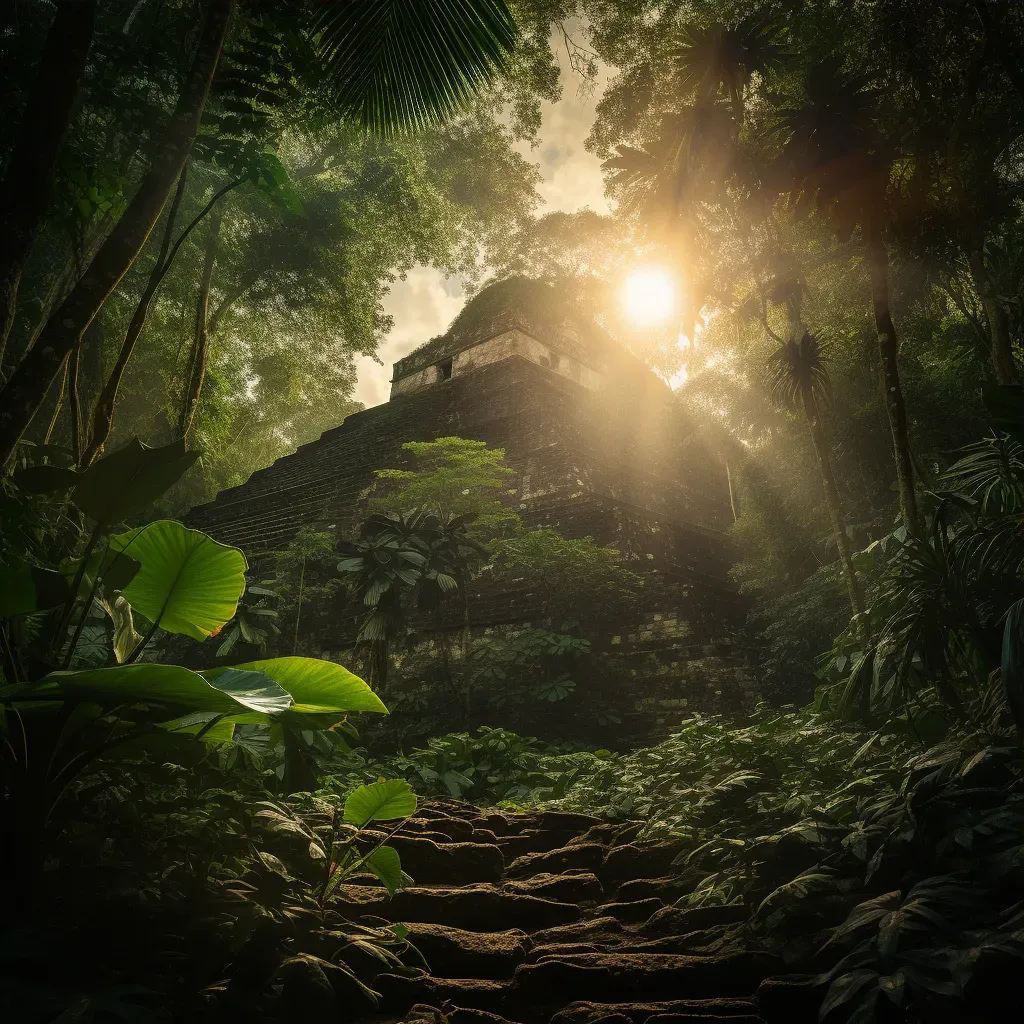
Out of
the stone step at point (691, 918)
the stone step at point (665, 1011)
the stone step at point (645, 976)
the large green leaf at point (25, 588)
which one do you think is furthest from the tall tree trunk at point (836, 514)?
the large green leaf at point (25, 588)

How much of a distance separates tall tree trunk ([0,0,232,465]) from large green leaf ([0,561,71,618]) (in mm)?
332

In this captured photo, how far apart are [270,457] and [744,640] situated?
19.5m

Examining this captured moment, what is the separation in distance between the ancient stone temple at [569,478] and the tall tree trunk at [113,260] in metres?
5.72

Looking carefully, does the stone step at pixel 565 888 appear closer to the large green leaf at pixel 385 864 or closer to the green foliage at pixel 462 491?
the large green leaf at pixel 385 864

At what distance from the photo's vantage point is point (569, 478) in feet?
28.6

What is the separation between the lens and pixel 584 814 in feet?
11.6

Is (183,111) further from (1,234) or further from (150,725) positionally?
(150,725)

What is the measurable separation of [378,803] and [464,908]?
63 cm

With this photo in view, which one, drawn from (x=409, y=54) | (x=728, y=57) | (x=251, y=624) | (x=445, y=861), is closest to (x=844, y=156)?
(x=728, y=57)

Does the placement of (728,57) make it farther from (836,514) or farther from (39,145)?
(39,145)

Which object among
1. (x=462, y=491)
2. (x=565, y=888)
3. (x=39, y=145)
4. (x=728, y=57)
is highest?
(x=728, y=57)

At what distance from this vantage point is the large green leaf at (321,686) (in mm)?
2084

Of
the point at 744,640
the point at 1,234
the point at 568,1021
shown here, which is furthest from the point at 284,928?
the point at 744,640

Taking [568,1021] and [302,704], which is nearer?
[568,1021]
